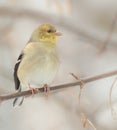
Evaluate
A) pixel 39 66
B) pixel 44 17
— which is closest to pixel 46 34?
pixel 39 66

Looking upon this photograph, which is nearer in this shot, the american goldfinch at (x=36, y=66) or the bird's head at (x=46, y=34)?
the american goldfinch at (x=36, y=66)

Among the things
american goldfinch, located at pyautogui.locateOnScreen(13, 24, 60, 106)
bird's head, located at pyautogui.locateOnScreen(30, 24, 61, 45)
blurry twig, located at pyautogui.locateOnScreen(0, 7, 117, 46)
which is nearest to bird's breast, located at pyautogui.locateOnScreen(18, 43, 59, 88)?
american goldfinch, located at pyautogui.locateOnScreen(13, 24, 60, 106)

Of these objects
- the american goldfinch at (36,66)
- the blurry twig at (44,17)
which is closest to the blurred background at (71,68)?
the blurry twig at (44,17)

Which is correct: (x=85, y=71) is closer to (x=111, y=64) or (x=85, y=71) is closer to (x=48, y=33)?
(x=111, y=64)

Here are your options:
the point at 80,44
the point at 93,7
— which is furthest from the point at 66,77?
the point at 93,7

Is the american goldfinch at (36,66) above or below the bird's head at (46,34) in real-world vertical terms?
below

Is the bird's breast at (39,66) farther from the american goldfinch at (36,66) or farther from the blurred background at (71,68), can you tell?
the blurred background at (71,68)
